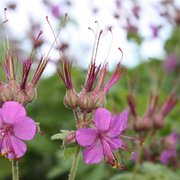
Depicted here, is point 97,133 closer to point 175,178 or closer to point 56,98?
point 175,178

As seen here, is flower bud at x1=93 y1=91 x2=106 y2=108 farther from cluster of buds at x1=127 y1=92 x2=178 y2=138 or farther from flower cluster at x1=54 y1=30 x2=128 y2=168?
cluster of buds at x1=127 y1=92 x2=178 y2=138

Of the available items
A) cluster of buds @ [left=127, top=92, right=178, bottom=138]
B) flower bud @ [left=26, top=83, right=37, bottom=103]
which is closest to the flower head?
cluster of buds @ [left=127, top=92, right=178, bottom=138]

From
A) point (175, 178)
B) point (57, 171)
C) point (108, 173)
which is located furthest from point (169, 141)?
point (57, 171)

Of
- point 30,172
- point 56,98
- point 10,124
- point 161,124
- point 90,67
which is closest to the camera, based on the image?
point 10,124

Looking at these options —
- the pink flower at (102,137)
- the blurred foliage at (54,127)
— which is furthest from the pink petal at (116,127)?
the blurred foliage at (54,127)

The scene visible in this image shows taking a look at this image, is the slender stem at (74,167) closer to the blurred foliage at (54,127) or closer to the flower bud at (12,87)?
the flower bud at (12,87)
